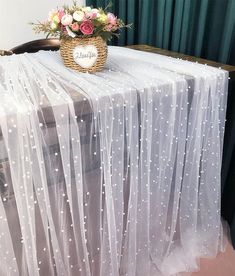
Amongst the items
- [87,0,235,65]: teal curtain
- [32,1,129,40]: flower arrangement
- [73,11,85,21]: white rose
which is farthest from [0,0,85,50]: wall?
[73,11,85,21]: white rose

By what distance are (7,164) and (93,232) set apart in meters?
0.45

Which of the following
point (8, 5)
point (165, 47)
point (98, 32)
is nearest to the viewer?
point (98, 32)

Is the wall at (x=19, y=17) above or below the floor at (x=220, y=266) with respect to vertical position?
above

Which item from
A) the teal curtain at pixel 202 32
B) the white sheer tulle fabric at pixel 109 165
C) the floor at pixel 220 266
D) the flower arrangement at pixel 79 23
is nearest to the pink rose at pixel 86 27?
the flower arrangement at pixel 79 23

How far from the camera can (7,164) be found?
0.92 metres

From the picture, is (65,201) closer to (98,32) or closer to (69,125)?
(69,125)

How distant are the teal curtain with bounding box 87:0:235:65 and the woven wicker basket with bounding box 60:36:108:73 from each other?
61 centimetres

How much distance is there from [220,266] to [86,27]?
47.3 inches

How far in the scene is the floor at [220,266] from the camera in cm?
139

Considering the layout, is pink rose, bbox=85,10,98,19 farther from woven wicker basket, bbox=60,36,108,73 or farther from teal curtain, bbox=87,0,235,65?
teal curtain, bbox=87,0,235,65

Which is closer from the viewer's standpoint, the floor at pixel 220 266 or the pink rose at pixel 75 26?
the pink rose at pixel 75 26

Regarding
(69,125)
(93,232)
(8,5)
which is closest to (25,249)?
(93,232)

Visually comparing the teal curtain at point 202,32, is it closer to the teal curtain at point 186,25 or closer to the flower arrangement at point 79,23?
the teal curtain at point 186,25

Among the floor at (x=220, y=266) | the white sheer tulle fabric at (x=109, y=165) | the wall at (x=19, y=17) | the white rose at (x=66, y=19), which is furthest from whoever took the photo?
the wall at (x=19, y=17)
